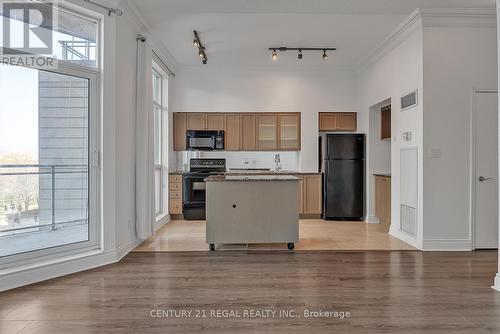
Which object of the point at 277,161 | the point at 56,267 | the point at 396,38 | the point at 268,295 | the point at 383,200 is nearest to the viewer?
the point at 268,295

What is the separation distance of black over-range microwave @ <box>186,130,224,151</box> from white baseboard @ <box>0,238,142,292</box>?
292 cm

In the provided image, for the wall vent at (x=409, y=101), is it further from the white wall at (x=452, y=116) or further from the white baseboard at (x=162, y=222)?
the white baseboard at (x=162, y=222)

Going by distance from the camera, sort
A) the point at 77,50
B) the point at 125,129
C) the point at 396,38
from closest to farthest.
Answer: the point at 77,50 < the point at 125,129 < the point at 396,38

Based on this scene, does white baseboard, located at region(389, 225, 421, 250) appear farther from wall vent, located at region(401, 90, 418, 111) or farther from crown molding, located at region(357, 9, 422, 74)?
crown molding, located at region(357, 9, 422, 74)

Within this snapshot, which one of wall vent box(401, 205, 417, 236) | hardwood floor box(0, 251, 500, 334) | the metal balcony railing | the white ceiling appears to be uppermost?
the white ceiling

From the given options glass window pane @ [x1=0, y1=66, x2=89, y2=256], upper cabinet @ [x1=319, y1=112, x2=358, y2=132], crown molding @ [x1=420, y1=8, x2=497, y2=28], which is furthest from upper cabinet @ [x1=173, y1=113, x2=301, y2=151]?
glass window pane @ [x1=0, y1=66, x2=89, y2=256]

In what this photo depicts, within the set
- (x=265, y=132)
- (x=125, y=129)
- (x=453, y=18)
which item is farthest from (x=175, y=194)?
(x=453, y=18)

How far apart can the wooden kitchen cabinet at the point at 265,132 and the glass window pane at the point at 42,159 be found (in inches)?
141

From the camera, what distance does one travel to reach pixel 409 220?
14.3 feet

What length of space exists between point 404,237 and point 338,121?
277 cm

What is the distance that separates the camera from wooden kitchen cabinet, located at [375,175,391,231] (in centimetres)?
520

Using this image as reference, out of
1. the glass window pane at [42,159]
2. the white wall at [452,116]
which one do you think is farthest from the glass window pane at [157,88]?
the white wall at [452,116]

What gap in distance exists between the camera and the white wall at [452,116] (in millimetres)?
3959

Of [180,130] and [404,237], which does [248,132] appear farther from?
[404,237]
